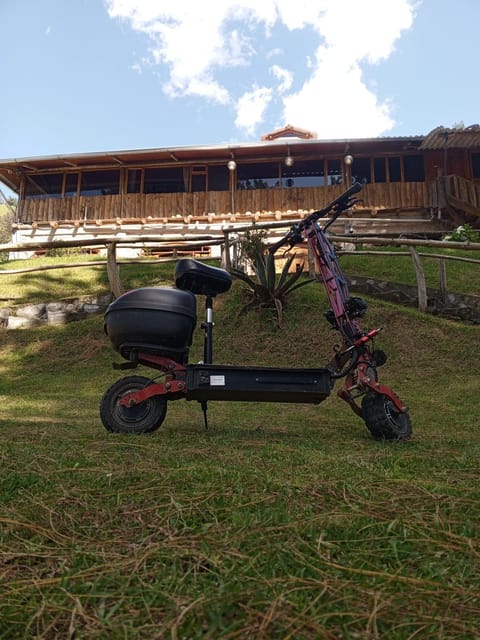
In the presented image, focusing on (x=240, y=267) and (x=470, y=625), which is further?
(x=240, y=267)

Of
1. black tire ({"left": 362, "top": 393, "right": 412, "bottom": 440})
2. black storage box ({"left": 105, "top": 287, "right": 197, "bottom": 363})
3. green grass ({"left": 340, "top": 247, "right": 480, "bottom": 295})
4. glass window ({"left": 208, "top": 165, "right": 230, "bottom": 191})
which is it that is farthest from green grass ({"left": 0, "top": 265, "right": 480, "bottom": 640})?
glass window ({"left": 208, "top": 165, "right": 230, "bottom": 191})

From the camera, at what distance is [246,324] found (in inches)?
311

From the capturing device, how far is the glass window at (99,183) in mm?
20097

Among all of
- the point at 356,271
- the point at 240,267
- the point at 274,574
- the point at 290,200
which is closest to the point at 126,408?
the point at 274,574

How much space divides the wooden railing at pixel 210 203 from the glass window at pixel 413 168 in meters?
0.97

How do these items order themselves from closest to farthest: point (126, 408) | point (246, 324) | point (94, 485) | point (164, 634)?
point (164, 634), point (94, 485), point (126, 408), point (246, 324)

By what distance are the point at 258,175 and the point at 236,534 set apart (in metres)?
19.1

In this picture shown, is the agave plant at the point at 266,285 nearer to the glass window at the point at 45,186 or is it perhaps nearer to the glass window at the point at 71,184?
the glass window at the point at 71,184

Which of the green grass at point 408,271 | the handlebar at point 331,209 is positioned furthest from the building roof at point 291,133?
the handlebar at point 331,209

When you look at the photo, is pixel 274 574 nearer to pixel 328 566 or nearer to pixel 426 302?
pixel 328 566

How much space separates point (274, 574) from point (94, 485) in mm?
1006

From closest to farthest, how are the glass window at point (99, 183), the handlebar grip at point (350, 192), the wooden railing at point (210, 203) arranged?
1. the handlebar grip at point (350, 192)
2. the wooden railing at point (210, 203)
3. the glass window at point (99, 183)

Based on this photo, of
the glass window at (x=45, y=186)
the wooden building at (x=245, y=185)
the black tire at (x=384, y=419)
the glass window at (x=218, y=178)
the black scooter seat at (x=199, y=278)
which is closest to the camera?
the black tire at (x=384, y=419)

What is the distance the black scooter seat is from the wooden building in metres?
14.1
